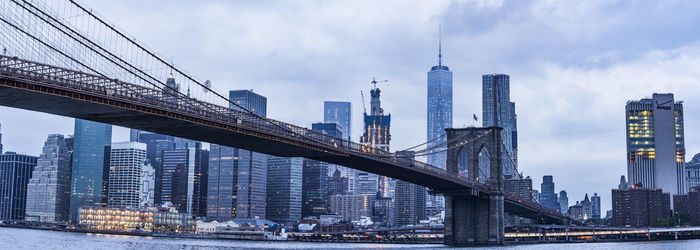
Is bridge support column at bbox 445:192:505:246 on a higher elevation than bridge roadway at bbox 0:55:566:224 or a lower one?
lower

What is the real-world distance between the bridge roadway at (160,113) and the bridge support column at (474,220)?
909 centimetres

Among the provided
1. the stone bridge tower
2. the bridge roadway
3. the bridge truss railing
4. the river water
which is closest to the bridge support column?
the stone bridge tower

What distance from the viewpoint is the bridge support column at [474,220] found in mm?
82562

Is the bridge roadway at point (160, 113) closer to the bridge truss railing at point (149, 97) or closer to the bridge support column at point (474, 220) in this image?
the bridge truss railing at point (149, 97)

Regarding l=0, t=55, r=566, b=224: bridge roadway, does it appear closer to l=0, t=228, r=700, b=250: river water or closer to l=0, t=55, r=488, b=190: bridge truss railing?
l=0, t=55, r=488, b=190: bridge truss railing

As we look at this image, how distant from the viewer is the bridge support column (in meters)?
82.6

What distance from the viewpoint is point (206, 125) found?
50906 millimetres

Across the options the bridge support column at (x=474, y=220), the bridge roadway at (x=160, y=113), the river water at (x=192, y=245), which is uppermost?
the bridge roadway at (x=160, y=113)

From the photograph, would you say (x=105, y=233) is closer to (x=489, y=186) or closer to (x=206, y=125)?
(x=489, y=186)

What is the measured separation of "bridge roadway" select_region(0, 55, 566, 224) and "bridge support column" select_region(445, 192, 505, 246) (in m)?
9.09

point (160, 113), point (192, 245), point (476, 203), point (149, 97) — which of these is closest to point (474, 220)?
point (476, 203)

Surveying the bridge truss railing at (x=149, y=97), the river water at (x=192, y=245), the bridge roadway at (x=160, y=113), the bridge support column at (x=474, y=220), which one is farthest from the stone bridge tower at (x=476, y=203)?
the bridge truss railing at (x=149, y=97)

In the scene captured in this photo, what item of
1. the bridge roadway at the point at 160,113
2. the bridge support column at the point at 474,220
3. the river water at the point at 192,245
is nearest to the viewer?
the bridge roadway at the point at 160,113

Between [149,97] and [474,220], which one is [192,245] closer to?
[474,220]
